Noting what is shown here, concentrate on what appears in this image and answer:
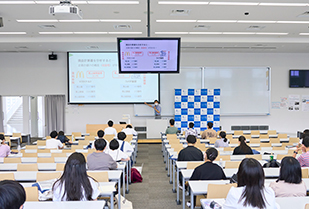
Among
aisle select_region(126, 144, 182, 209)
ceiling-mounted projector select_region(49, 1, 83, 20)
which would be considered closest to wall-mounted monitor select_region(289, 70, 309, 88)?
aisle select_region(126, 144, 182, 209)

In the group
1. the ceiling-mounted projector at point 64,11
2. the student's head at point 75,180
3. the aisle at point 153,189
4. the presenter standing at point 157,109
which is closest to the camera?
the student's head at point 75,180

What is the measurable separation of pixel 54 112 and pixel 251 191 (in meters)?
11.6

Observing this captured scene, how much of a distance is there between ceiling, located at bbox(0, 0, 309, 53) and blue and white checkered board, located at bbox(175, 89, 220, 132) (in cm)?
198

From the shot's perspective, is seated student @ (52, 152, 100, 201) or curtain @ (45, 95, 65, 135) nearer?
seated student @ (52, 152, 100, 201)

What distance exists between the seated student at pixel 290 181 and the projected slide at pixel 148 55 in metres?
3.73

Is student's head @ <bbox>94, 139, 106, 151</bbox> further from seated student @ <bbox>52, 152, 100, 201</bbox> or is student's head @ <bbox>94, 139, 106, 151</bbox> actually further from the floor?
seated student @ <bbox>52, 152, 100, 201</bbox>

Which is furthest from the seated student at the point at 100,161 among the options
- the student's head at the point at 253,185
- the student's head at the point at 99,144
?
the student's head at the point at 253,185

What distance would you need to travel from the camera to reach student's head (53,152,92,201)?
275 cm

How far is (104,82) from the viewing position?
12180 millimetres

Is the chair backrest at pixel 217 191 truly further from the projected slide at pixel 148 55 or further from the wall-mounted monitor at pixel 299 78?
the wall-mounted monitor at pixel 299 78

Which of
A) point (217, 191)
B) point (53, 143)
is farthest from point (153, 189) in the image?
point (53, 143)

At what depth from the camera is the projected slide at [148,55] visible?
19.8 ft

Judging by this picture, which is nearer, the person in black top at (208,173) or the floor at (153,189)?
the person in black top at (208,173)

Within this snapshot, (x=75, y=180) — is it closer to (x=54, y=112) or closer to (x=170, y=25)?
(x=170, y=25)
